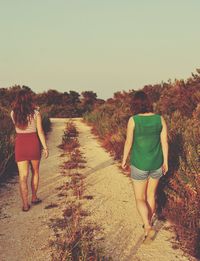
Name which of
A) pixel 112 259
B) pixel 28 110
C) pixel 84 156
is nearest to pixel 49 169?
pixel 84 156

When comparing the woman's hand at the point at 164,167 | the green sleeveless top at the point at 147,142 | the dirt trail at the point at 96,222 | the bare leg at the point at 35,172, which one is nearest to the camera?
the dirt trail at the point at 96,222

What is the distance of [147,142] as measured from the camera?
5359 mm

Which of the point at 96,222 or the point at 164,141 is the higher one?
the point at 164,141

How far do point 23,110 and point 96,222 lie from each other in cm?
220

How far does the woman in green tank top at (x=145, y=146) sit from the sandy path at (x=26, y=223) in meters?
1.41

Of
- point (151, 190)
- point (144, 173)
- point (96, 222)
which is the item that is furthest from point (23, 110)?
point (151, 190)

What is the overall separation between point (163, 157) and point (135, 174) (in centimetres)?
48

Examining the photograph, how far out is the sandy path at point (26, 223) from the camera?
203 inches

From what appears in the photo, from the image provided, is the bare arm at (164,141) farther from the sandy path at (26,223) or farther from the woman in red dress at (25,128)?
the woman in red dress at (25,128)

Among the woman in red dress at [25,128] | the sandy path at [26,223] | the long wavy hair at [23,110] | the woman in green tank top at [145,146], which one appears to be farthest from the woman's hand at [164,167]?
the long wavy hair at [23,110]

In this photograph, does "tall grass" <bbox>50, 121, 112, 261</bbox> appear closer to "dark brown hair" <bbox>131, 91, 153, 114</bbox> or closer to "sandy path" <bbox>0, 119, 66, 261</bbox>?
"sandy path" <bbox>0, 119, 66, 261</bbox>

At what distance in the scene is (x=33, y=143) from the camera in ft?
22.4

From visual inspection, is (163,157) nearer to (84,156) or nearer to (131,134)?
(131,134)

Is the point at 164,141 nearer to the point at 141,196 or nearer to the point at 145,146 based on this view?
A: the point at 145,146
